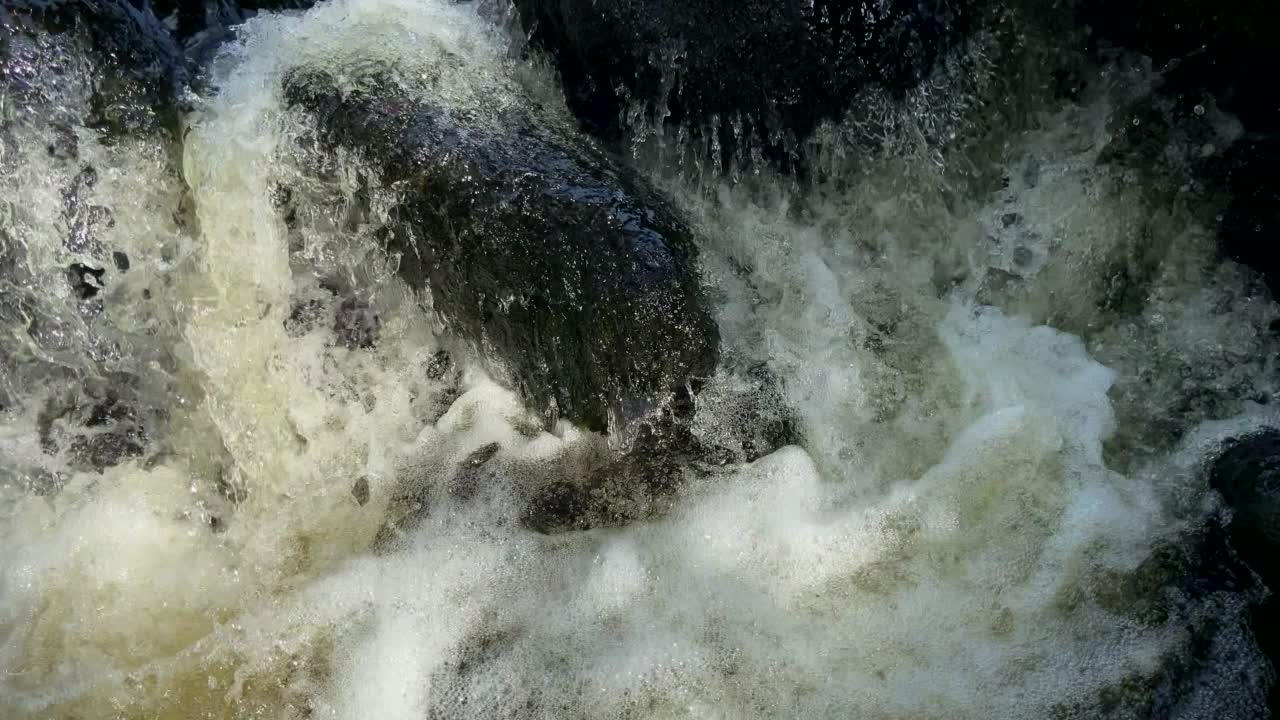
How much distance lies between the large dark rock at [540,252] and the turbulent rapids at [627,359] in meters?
0.02

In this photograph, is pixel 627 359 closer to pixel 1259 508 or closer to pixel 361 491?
pixel 361 491

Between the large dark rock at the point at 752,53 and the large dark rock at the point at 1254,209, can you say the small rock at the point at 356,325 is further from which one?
the large dark rock at the point at 1254,209

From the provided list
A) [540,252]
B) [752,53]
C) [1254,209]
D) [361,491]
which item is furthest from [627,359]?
[1254,209]

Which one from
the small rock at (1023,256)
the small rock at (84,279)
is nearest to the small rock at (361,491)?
the small rock at (84,279)

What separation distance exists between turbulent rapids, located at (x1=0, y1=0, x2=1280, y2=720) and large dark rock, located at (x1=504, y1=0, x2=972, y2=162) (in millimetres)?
15

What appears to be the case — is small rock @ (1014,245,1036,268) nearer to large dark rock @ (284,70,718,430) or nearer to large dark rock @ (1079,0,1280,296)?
large dark rock @ (1079,0,1280,296)

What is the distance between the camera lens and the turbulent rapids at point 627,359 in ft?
9.95

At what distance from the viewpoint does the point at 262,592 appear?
3516mm

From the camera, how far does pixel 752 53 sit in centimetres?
378

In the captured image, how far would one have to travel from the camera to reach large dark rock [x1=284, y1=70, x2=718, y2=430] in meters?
3.39

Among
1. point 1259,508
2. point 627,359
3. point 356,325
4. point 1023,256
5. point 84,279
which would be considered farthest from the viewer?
point 356,325

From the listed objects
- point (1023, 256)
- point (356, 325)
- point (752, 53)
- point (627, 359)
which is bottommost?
point (356, 325)

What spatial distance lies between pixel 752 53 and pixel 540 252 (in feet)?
3.72

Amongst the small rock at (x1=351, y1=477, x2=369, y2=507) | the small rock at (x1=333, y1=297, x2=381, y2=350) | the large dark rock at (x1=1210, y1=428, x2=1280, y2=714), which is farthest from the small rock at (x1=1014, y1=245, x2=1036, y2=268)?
the small rock at (x1=351, y1=477, x2=369, y2=507)
